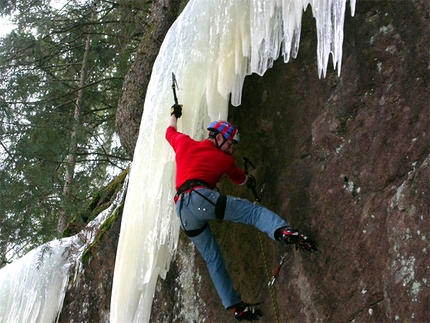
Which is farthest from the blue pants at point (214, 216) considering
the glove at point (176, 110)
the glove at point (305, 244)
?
the glove at point (176, 110)

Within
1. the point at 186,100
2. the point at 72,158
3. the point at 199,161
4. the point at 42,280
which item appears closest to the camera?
the point at 199,161

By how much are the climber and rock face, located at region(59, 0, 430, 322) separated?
0.80ft

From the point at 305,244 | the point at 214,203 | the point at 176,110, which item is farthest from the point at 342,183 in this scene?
the point at 176,110

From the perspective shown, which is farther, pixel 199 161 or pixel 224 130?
pixel 224 130

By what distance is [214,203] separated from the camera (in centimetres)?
439

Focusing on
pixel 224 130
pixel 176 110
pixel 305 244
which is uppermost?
pixel 176 110

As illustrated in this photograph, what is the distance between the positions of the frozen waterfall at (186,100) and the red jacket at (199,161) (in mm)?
425

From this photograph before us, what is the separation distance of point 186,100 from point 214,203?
1256 mm

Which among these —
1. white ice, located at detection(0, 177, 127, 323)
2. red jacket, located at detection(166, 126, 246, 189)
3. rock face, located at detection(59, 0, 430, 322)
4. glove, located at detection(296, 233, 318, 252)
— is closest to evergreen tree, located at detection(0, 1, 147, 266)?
white ice, located at detection(0, 177, 127, 323)

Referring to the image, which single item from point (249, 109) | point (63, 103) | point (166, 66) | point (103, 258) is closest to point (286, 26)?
point (249, 109)

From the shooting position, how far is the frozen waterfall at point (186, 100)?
496cm

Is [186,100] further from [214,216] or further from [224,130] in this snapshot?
[214,216]

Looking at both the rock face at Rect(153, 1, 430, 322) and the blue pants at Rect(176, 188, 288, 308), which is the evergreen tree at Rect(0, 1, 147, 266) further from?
the blue pants at Rect(176, 188, 288, 308)

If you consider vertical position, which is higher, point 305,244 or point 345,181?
point 345,181
